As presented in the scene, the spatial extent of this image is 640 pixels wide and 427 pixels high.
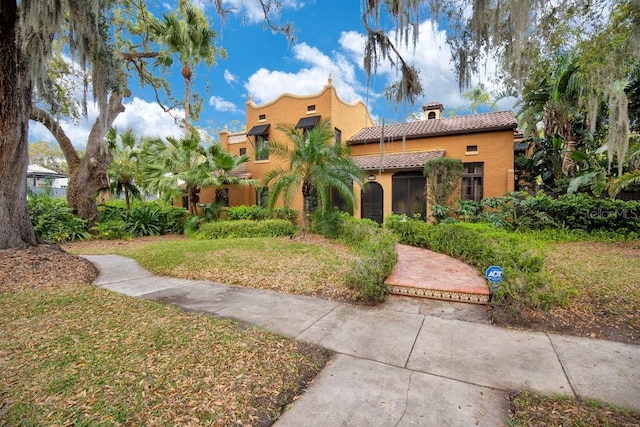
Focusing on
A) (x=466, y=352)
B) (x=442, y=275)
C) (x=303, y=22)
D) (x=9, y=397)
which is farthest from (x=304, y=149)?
(x=9, y=397)

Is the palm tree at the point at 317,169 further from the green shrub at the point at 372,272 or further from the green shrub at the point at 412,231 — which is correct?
the green shrub at the point at 372,272

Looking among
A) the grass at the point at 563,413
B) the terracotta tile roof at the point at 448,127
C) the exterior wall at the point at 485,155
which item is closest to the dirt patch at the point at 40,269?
the grass at the point at 563,413

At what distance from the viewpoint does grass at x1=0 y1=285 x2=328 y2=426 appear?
2287 mm

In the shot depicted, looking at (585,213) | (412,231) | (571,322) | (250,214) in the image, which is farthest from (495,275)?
(250,214)

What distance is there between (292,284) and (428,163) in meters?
8.78

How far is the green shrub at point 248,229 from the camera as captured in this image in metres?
12.1

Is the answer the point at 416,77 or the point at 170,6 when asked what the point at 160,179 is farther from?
the point at 416,77

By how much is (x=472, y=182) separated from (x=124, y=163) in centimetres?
1584

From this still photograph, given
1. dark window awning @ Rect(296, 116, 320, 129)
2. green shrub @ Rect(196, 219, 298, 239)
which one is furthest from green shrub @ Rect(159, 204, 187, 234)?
dark window awning @ Rect(296, 116, 320, 129)

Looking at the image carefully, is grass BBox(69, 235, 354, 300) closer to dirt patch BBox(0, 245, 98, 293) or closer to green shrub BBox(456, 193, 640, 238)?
dirt patch BBox(0, 245, 98, 293)

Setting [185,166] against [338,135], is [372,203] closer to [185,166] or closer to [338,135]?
[338,135]

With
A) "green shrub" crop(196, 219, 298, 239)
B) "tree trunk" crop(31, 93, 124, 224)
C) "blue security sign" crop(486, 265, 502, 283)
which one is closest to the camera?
"blue security sign" crop(486, 265, 502, 283)

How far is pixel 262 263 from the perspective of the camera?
744cm

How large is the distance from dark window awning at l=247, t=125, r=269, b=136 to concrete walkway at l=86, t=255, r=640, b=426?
13.5 metres
